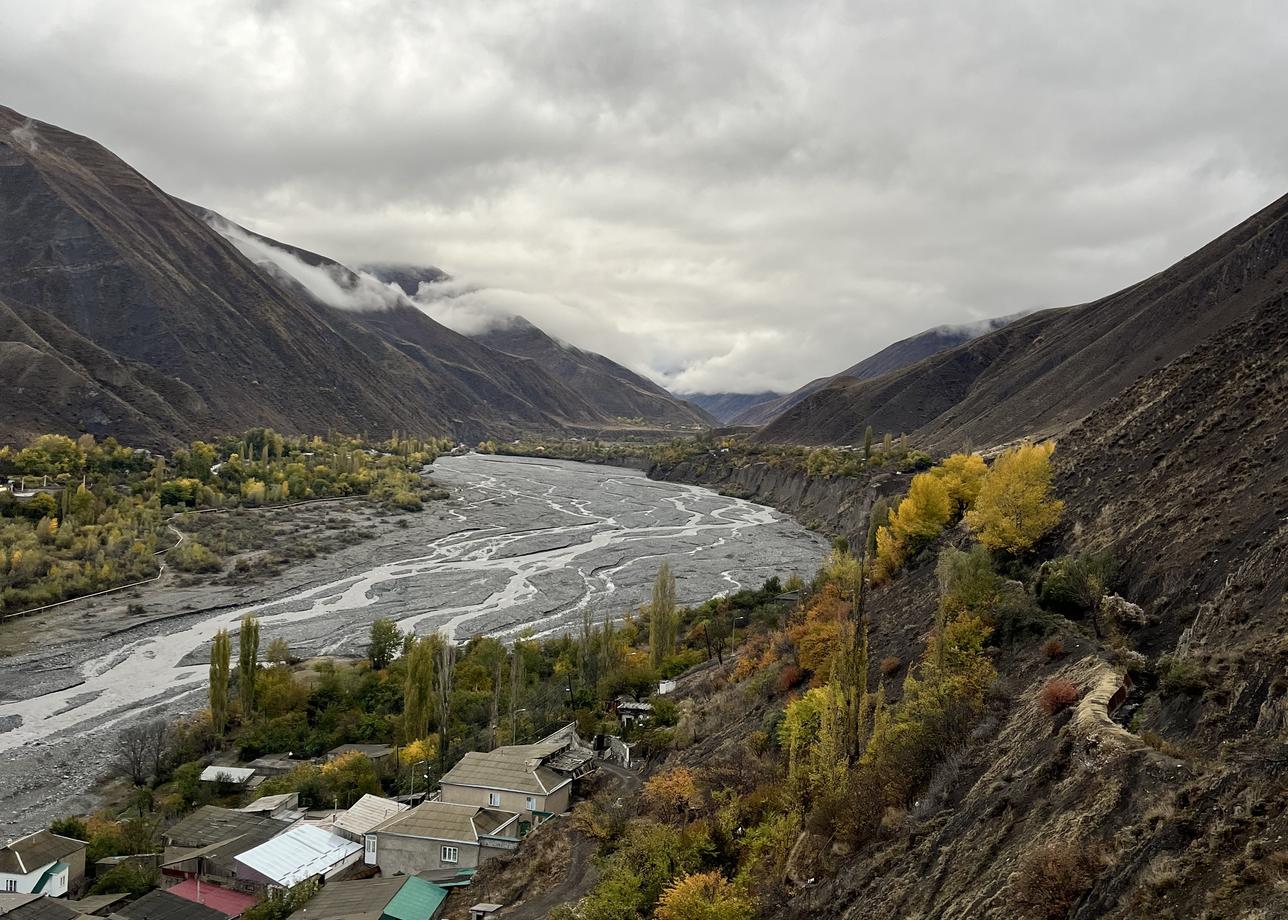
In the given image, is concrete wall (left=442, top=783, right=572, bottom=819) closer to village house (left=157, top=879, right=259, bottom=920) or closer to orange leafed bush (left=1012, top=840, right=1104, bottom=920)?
village house (left=157, top=879, right=259, bottom=920)

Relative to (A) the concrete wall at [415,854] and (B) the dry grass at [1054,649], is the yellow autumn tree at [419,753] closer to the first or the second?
(A) the concrete wall at [415,854]

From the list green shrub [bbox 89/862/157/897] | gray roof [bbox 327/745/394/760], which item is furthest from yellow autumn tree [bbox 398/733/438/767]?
green shrub [bbox 89/862/157/897]

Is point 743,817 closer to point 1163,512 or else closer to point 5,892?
point 1163,512

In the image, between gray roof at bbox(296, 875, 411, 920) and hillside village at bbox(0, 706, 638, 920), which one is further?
hillside village at bbox(0, 706, 638, 920)

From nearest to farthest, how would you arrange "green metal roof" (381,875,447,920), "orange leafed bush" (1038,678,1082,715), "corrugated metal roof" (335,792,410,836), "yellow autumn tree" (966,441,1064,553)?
"orange leafed bush" (1038,678,1082,715)
"green metal roof" (381,875,447,920)
"corrugated metal roof" (335,792,410,836)
"yellow autumn tree" (966,441,1064,553)

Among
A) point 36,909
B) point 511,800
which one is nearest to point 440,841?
point 511,800

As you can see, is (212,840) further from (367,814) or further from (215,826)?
(367,814)

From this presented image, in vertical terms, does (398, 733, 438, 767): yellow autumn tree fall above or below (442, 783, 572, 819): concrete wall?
below
